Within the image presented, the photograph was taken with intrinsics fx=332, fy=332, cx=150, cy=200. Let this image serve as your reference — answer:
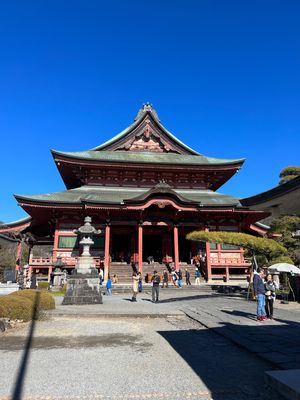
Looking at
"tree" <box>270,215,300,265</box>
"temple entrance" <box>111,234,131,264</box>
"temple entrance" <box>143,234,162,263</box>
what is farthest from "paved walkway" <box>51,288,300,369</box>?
"temple entrance" <box>111,234,131,264</box>

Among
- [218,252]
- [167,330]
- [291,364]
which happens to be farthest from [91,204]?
[291,364]

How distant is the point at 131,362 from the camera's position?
6152 mm

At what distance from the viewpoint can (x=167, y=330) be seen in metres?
9.69

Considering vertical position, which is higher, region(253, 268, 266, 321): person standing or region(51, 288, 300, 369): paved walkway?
region(253, 268, 266, 321): person standing

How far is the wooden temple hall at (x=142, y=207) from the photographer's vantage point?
2730 cm

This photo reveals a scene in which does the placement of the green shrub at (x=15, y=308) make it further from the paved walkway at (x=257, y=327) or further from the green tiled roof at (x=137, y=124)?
the green tiled roof at (x=137, y=124)

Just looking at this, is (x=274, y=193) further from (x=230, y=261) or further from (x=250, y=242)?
(x=230, y=261)

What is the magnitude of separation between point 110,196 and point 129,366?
24460mm

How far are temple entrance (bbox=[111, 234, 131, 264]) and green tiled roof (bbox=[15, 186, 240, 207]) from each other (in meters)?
4.11

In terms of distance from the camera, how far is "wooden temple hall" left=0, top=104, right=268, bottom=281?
89.6 feet

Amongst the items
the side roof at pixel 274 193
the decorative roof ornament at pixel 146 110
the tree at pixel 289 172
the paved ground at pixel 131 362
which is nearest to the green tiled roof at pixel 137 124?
the decorative roof ornament at pixel 146 110

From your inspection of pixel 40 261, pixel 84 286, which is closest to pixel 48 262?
pixel 40 261

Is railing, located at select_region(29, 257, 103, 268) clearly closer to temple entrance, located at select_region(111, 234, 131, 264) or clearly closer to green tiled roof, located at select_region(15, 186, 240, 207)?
temple entrance, located at select_region(111, 234, 131, 264)

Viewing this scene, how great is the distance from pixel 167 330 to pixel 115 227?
20.5m
